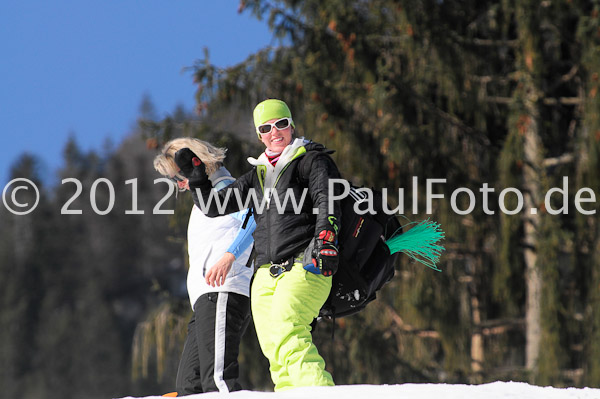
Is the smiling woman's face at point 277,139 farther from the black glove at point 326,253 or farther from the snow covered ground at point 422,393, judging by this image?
the snow covered ground at point 422,393

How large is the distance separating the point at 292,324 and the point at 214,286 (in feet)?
2.20

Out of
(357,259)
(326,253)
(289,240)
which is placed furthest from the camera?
(357,259)

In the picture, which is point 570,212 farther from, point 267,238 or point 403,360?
point 267,238

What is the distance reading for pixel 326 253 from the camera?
402 centimetres

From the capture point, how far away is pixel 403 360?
10.9 meters

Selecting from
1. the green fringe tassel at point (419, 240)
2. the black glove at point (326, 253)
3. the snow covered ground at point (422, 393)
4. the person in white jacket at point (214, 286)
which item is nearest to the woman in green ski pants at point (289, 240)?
the black glove at point (326, 253)

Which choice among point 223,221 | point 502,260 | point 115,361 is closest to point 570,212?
point 502,260

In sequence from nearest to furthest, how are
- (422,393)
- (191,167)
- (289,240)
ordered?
(422,393) → (289,240) → (191,167)

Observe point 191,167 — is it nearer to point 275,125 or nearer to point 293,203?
point 275,125

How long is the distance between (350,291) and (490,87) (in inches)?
280

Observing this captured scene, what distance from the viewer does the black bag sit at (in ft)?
14.0

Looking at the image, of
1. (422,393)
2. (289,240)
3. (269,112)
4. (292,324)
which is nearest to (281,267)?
(289,240)

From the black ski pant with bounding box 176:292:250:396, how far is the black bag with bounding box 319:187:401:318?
0.49 metres

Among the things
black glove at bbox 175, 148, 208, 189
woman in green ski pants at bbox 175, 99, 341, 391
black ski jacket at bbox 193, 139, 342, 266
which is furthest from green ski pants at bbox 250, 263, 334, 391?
black glove at bbox 175, 148, 208, 189
